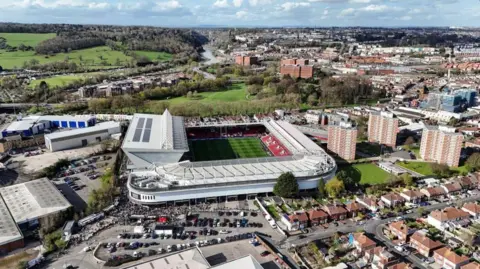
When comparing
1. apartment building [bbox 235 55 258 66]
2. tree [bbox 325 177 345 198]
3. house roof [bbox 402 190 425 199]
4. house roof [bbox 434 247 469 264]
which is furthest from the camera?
apartment building [bbox 235 55 258 66]

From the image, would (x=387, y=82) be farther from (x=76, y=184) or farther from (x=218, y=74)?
(x=76, y=184)

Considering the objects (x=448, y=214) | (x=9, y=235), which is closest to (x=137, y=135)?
(x=9, y=235)

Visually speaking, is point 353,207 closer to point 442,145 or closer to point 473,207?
point 473,207

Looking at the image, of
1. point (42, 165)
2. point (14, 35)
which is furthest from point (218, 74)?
point (14, 35)

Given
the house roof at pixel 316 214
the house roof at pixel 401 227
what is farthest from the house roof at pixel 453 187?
the house roof at pixel 316 214

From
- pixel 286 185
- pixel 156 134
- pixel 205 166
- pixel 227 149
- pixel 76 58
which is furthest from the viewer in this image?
pixel 76 58

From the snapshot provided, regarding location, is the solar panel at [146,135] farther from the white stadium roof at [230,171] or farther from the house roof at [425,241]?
the house roof at [425,241]

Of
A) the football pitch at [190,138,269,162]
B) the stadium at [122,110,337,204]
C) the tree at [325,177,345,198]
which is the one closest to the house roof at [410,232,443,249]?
the tree at [325,177,345,198]

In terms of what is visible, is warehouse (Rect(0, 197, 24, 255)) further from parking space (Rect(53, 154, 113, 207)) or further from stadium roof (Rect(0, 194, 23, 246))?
parking space (Rect(53, 154, 113, 207))
